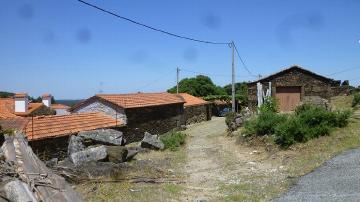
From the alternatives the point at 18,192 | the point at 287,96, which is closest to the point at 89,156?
the point at 18,192

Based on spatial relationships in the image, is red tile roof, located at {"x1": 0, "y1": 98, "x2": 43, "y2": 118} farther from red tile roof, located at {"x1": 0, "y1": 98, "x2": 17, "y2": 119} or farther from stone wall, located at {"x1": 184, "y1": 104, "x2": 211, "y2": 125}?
stone wall, located at {"x1": 184, "y1": 104, "x2": 211, "y2": 125}

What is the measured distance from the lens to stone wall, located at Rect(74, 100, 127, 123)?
82.8 ft

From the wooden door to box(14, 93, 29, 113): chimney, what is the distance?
2062 centimetres

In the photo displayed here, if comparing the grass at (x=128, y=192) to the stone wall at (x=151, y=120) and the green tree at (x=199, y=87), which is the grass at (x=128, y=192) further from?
the green tree at (x=199, y=87)

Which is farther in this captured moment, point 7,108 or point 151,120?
point 7,108

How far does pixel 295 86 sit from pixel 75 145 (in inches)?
695

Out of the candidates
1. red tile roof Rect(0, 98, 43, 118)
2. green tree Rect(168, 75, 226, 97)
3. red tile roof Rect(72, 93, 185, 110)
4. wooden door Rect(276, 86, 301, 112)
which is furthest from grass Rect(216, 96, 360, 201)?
green tree Rect(168, 75, 226, 97)

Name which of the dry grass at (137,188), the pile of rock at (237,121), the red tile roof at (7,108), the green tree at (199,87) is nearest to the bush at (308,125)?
the dry grass at (137,188)

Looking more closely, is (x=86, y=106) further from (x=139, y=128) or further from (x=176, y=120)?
(x=176, y=120)

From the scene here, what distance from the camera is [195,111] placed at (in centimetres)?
3844

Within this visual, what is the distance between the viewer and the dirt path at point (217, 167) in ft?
38.0

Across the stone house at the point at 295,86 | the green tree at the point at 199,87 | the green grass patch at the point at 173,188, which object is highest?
the green tree at the point at 199,87

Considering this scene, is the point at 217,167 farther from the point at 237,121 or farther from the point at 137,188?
the point at 237,121

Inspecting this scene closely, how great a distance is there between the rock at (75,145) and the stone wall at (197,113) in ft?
57.9
